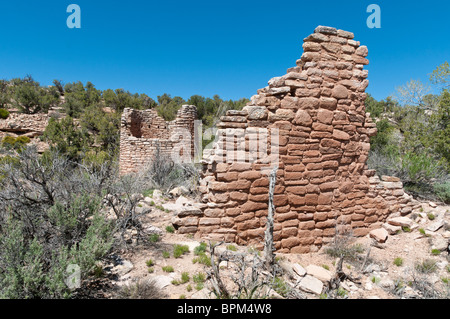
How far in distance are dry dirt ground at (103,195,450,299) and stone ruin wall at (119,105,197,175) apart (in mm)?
6657

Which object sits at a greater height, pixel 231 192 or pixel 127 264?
pixel 231 192

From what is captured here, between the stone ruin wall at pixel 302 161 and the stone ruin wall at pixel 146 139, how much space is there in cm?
658

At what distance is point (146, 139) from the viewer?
36.8ft

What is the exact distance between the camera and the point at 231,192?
4074 millimetres

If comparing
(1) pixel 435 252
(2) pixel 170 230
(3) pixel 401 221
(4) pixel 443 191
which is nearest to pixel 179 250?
(2) pixel 170 230

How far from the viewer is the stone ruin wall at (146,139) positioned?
1119 centimetres

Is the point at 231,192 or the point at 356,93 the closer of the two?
the point at 231,192

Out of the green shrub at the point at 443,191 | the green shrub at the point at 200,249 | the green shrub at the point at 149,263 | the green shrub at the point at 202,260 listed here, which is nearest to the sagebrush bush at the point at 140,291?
the green shrub at the point at 149,263

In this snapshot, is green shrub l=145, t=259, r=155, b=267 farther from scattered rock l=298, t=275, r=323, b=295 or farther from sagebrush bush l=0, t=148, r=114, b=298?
scattered rock l=298, t=275, r=323, b=295

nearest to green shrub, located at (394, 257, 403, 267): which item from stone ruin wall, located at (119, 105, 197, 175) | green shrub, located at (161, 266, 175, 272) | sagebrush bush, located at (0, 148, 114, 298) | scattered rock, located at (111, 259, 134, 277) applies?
green shrub, located at (161, 266, 175, 272)
